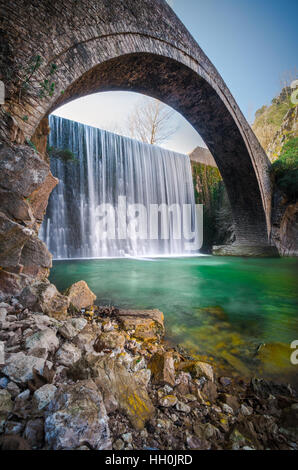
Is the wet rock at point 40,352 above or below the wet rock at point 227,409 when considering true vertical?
above

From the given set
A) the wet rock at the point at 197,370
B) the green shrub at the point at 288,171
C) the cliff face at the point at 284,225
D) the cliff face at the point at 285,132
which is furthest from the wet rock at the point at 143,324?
the cliff face at the point at 285,132

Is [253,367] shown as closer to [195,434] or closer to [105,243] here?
[195,434]

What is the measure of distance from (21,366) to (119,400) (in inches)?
20.7

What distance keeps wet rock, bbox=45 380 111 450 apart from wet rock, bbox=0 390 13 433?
0.16 meters

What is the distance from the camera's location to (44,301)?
184cm

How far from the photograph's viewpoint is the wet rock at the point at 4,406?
0.79 metres

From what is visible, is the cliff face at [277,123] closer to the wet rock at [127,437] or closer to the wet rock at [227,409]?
the wet rock at [227,409]

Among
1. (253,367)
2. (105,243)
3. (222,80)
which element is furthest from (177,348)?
(222,80)

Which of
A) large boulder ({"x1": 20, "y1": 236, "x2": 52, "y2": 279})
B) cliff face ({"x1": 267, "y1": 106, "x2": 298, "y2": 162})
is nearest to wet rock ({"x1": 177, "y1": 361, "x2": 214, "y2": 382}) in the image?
large boulder ({"x1": 20, "y1": 236, "x2": 52, "y2": 279})

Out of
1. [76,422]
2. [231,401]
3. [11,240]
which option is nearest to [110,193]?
[11,240]

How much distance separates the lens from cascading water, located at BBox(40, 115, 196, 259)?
895 centimetres

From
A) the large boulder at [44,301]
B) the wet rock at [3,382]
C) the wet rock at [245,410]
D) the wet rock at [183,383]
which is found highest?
the large boulder at [44,301]

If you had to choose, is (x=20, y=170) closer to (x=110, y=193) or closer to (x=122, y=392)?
(x=122, y=392)

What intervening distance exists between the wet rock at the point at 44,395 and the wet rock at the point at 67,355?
246mm
